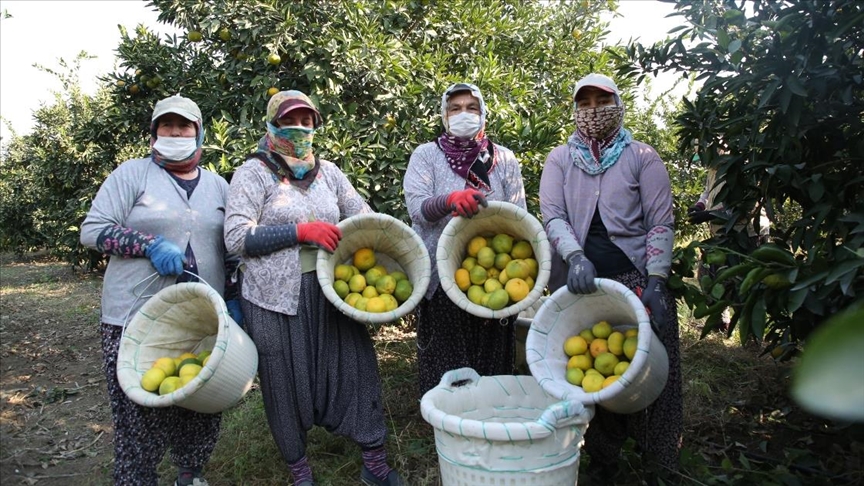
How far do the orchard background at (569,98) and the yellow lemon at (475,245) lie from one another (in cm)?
77

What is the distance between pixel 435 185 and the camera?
2805mm

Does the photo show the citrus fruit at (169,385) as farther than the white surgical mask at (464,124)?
No

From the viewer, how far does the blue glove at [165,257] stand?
2359 mm

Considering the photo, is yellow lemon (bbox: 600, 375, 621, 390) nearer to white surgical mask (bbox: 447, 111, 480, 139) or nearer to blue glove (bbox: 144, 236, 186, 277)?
white surgical mask (bbox: 447, 111, 480, 139)

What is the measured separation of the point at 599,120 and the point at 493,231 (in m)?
0.62

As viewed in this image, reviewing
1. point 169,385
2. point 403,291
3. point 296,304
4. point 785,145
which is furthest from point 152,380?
point 785,145

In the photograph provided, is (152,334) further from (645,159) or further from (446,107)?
(645,159)

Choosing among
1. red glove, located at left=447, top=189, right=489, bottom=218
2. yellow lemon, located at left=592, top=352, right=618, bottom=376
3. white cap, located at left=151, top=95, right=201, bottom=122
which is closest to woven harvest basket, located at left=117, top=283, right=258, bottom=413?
white cap, located at left=151, top=95, right=201, bottom=122

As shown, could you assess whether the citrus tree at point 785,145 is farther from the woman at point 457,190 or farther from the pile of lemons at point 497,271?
the woman at point 457,190

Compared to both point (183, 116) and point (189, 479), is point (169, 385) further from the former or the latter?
point (183, 116)

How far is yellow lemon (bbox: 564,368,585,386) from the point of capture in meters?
2.27

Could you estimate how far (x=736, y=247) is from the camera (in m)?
2.41

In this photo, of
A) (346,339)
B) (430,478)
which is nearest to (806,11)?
(346,339)

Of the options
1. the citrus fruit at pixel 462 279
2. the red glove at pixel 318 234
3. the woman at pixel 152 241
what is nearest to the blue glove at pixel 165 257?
the woman at pixel 152 241
